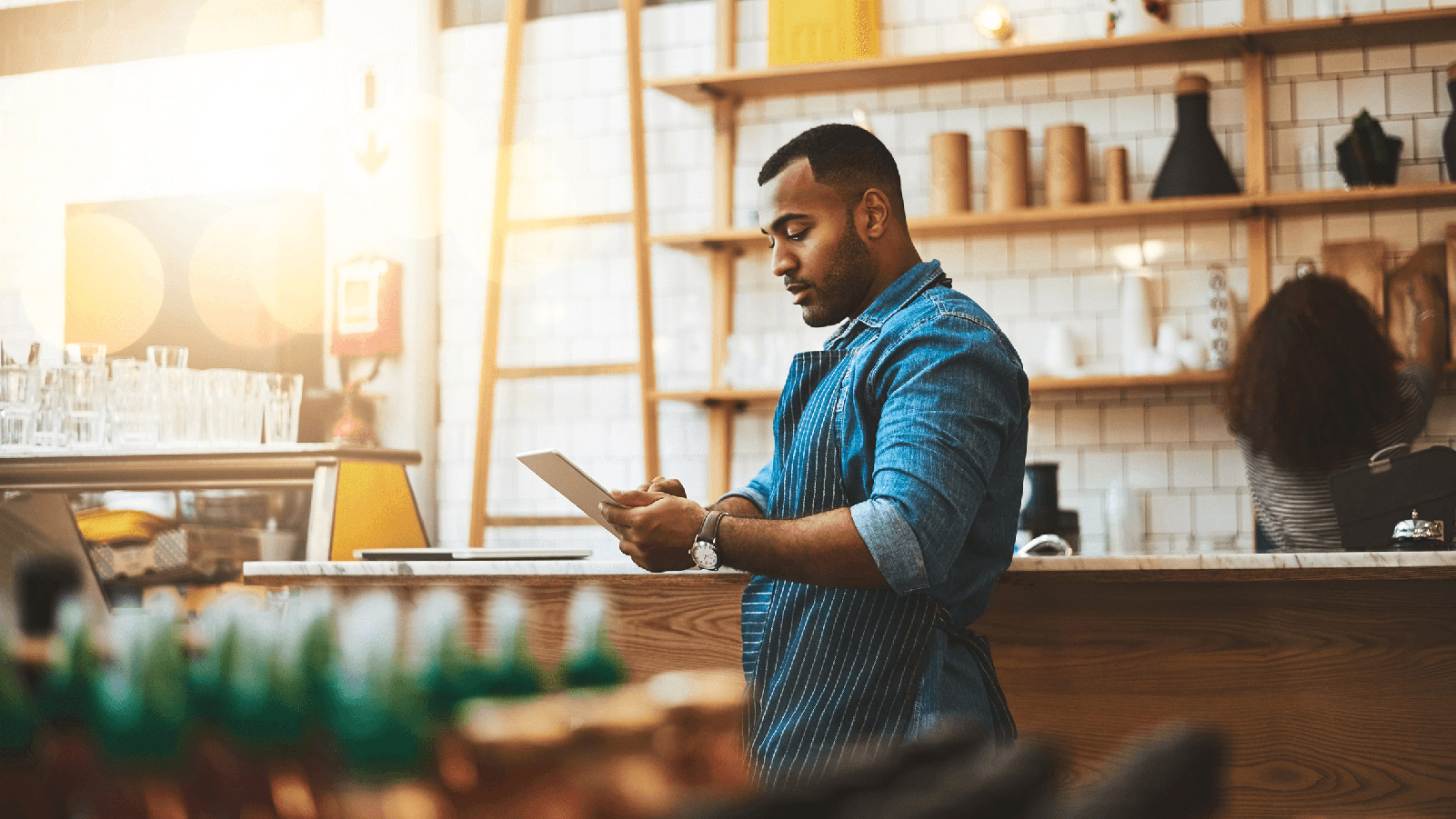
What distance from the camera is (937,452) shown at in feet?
4.61

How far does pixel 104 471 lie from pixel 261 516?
377 millimetres

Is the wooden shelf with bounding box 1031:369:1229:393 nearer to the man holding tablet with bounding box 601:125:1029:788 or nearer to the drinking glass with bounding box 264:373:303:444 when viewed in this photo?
the drinking glass with bounding box 264:373:303:444

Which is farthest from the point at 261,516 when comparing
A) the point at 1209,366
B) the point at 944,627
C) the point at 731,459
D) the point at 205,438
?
the point at 1209,366

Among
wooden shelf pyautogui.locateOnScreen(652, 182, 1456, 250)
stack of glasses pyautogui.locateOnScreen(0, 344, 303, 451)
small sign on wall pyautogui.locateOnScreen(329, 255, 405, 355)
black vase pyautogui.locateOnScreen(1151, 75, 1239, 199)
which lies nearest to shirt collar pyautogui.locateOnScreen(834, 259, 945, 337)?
stack of glasses pyautogui.locateOnScreen(0, 344, 303, 451)

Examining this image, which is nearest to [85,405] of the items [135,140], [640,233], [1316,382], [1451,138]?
[640,233]

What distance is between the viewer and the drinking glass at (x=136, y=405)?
3.19 metres

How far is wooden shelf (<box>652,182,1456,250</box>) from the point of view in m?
3.81

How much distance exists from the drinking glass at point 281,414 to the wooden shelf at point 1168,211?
148 cm

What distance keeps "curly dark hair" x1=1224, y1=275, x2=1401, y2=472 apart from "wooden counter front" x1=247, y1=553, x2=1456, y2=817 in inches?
30.8

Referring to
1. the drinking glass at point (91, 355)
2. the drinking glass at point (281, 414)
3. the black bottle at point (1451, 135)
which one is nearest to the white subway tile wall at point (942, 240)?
the black bottle at point (1451, 135)

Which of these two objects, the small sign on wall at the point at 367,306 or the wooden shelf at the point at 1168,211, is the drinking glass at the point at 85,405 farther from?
the wooden shelf at the point at 1168,211

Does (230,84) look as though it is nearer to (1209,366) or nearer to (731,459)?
(731,459)

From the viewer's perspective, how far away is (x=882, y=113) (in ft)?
14.8

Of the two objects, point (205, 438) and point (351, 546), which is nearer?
point (351, 546)
